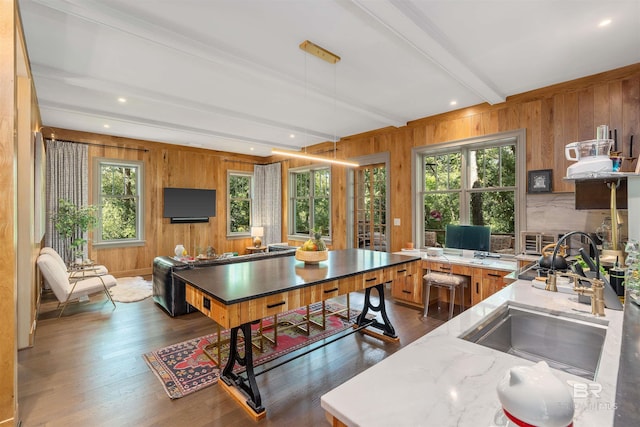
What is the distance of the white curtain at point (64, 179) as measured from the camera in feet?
17.6

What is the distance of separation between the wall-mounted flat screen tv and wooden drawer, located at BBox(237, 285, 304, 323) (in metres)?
5.61

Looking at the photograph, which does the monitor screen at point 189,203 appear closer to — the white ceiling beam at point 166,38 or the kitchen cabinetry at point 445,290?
the white ceiling beam at point 166,38

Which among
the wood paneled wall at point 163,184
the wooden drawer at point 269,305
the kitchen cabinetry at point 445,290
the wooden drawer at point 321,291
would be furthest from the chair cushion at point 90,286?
the kitchen cabinetry at point 445,290

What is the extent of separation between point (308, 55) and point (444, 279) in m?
3.03

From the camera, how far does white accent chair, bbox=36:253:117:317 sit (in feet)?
12.1

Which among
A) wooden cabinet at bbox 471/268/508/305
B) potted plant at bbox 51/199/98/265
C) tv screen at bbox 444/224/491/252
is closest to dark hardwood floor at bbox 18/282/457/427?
wooden cabinet at bbox 471/268/508/305

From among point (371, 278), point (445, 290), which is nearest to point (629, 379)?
A: point (371, 278)

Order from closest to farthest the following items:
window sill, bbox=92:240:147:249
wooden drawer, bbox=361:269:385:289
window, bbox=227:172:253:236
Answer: wooden drawer, bbox=361:269:385:289 → window sill, bbox=92:240:147:249 → window, bbox=227:172:253:236

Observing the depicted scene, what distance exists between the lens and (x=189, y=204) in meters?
7.01

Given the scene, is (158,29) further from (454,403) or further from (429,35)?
(454,403)

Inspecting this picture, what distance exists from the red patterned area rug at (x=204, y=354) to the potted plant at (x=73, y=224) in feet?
11.2

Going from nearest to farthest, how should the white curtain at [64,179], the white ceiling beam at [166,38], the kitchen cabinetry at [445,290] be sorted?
the white ceiling beam at [166,38], the kitchen cabinetry at [445,290], the white curtain at [64,179]

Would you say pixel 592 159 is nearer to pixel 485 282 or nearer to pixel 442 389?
pixel 442 389

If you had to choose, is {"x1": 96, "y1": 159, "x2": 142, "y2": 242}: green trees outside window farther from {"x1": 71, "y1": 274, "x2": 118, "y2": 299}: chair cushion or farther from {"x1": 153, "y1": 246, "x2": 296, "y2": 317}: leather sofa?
{"x1": 153, "y1": 246, "x2": 296, "y2": 317}: leather sofa
